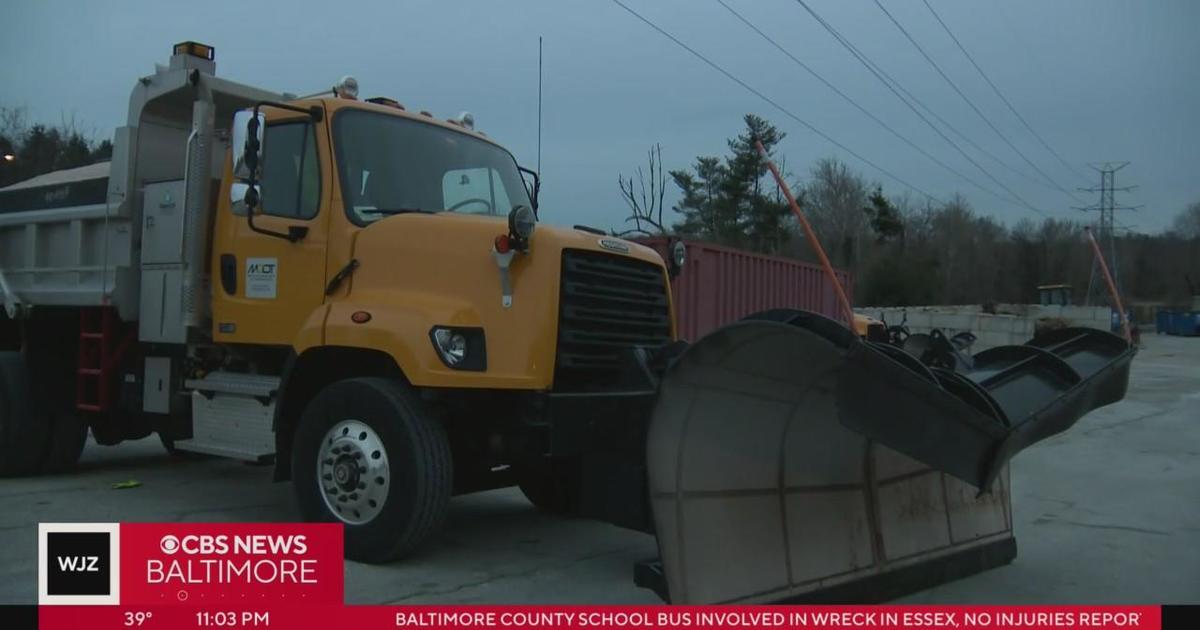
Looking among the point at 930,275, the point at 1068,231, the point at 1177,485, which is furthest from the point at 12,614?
the point at 1068,231

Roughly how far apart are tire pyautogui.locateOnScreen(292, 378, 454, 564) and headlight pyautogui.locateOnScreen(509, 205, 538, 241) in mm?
1092

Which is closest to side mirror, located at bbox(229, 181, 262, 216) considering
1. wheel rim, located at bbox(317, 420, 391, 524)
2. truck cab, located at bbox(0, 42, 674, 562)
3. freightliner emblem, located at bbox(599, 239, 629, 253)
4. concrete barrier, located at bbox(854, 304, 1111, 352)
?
truck cab, located at bbox(0, 42, 674, 562)

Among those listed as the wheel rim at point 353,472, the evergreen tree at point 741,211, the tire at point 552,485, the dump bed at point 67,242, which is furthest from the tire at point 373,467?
the evergreen tree at point 741,211

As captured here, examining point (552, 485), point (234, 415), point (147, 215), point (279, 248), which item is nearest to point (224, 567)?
point (234, 415)

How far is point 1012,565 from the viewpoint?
18.7 feet

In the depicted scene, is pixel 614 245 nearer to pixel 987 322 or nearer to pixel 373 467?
pixel 373 467

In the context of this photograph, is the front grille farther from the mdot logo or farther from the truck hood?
the mdot logo

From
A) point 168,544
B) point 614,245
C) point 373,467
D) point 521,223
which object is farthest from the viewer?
point 614,245

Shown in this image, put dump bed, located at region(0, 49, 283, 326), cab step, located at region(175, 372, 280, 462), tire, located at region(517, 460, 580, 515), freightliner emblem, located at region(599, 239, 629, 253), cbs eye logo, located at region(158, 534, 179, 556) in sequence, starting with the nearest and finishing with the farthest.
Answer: cbs eye logo, located at region(158, 534, 179, 556)
freightliner emblem, located at region(599, 239, 629, 253)
cab step, located at region(175, 372, 280, 462)
tire, located at region(517, 460, 580, 515)
dump bed, located at region(0, 49, 283, 326)

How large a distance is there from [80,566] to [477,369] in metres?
2.15

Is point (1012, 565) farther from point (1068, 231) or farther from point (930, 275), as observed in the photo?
point (1068, 231)

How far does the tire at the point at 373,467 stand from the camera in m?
5.06

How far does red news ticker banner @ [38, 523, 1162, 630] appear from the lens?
440 centimetres

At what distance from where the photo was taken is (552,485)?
6.96m
